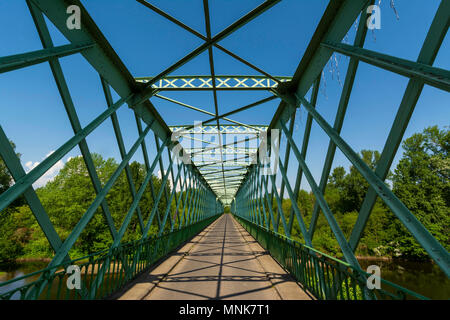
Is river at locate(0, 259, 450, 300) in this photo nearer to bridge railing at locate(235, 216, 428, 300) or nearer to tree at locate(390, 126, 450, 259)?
tree at locate(390, 126, 450, 259)

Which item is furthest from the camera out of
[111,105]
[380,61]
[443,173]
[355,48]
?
[443,173]

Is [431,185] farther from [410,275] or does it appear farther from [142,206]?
[142,206]

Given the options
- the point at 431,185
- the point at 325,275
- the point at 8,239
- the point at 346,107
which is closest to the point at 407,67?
the point at 346,107

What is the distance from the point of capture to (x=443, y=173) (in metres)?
17.5

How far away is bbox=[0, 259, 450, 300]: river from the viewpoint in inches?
682

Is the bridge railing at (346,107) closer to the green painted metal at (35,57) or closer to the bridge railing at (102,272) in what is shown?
the bridge railing at (102,272)

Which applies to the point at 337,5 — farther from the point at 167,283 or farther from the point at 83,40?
the point at 167,283

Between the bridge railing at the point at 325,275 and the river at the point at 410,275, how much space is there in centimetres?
1916

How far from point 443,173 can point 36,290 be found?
26.0m

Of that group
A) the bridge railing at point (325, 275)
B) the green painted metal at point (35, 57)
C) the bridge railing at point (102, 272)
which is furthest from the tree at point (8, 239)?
the bridge railing at point (325, 275)

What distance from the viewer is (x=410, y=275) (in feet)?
66.8

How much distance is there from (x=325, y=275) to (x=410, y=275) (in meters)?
23.7

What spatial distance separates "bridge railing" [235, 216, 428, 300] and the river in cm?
1916
